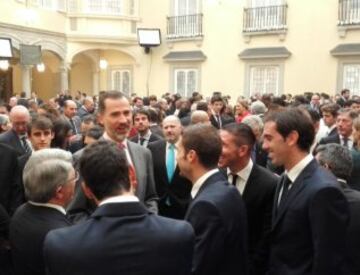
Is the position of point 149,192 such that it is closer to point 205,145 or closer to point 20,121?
point 205,145

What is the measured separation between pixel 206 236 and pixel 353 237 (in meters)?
1.17

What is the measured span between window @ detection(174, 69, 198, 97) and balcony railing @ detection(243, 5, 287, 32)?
121 inches

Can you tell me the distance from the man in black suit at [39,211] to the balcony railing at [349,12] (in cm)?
1520

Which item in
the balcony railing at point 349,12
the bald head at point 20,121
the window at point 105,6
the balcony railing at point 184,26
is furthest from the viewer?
the window at point 105,6

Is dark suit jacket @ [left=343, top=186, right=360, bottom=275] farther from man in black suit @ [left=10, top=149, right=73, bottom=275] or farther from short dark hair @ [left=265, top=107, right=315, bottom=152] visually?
man in black suit @ [left=10, top=149, right=73, bottom=275]

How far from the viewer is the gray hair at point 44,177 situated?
267 centimetres

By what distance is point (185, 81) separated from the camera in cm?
2033

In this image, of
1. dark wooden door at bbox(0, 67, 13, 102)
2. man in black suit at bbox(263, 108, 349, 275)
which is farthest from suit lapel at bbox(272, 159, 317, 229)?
dark wooden door at bbox(0, 67, 13, 102)

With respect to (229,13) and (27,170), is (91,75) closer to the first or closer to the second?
(229,13)

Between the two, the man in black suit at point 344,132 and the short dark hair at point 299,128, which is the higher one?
the short dark hair at point 299,128

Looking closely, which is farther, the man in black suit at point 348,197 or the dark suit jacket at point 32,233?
the man in black suit at point 348,197

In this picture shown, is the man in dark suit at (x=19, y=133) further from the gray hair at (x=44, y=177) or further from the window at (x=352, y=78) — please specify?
the window at (x=352, y=78)

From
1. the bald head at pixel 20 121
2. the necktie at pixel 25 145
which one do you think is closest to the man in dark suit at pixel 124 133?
the necktie at pixel 25 145

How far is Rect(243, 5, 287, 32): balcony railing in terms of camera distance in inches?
688
